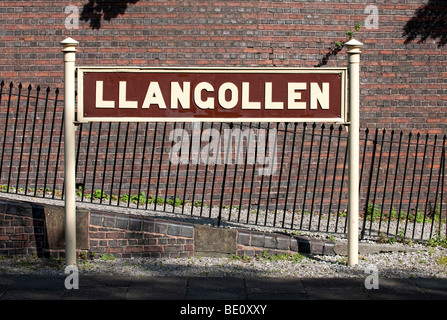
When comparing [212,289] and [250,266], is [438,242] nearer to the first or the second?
[250,266]

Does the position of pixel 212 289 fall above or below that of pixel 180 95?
below

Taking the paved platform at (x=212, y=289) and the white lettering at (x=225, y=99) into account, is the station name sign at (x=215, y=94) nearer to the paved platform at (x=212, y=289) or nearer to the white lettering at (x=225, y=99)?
the white lettering at (x=225, y=99)

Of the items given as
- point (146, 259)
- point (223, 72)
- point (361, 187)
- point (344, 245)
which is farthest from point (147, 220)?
point (361, 187)

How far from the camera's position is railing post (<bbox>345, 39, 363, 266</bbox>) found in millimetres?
7125

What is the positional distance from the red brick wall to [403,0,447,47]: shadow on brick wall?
2cm

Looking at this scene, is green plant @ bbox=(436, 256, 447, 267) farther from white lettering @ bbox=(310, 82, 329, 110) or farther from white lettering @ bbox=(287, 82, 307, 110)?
white lettering @ bbox=(287, 82, 307, 110)


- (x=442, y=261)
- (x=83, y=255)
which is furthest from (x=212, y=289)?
(x=442, y=261)

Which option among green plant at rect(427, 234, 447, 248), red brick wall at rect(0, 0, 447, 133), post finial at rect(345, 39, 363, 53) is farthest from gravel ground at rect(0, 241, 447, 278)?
red brick wall at rect(0, 0, 447, 133)

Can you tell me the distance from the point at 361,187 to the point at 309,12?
2891 millimetres

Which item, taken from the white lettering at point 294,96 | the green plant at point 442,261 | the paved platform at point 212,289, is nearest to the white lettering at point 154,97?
the white lettering at point 294,96

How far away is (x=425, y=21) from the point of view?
34.0 feet

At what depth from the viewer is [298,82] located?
7211 millimetres

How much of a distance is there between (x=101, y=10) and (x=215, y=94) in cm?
369

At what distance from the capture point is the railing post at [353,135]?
23.4ft
